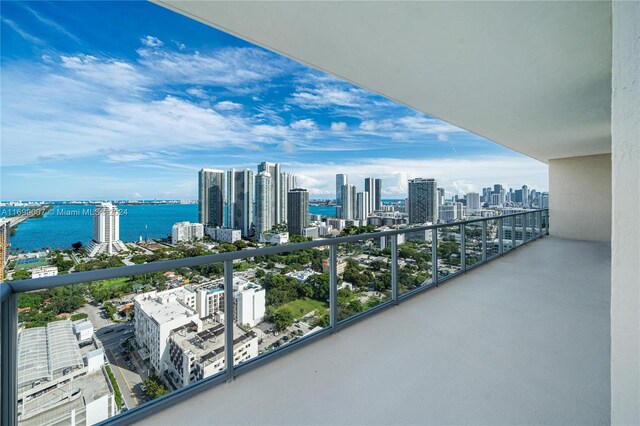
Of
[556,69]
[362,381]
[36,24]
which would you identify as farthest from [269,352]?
[36,24]

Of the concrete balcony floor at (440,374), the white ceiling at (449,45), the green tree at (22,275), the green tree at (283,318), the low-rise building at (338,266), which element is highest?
the white ceiling at (449,45)

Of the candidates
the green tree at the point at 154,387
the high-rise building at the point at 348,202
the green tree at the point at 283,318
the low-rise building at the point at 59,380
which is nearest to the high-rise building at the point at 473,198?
the high-rise building at the point at 348,202

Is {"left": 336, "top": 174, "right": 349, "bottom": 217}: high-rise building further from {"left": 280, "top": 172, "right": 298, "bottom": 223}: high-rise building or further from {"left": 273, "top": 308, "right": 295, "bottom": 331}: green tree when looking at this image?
{"left": 273, "top": 308, "right": 295, "bottom": 331}: green tree

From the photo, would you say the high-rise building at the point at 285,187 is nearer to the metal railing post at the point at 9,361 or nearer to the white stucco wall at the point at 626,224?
the metal railing post at the point at 9,361

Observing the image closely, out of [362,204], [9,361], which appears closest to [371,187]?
[362,204]

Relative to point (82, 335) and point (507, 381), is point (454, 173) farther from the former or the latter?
point (82, 335)

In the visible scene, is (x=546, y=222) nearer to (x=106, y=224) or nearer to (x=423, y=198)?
(x=423, y=198)
